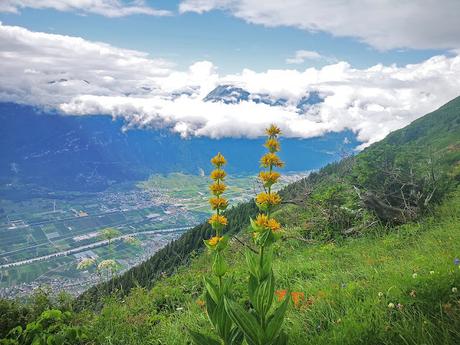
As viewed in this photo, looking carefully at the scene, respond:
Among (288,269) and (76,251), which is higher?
(288,269)

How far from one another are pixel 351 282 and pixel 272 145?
317cm

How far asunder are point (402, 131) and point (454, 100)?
25.7 metres

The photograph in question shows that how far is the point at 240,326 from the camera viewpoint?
3.96 meters

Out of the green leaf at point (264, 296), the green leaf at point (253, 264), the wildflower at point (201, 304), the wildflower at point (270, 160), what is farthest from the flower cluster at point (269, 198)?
the wildflower at point (201, 304)

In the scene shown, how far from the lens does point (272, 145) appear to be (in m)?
4.51

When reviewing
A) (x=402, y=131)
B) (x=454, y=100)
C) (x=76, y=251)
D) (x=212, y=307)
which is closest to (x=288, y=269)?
(x=212, y=307)

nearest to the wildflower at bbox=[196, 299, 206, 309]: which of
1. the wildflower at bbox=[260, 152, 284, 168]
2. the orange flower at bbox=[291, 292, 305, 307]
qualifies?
the orange flower at bbox=[291, 292, 305, 307]

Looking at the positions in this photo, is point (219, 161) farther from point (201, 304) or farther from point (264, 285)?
point (201, 304)

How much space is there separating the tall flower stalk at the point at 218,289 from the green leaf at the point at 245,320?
220 mm

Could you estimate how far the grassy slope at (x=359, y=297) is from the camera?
4477 mm

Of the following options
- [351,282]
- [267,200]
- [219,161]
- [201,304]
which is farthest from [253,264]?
[201,304]

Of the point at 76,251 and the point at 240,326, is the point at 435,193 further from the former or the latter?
Answer: the point at 76,251

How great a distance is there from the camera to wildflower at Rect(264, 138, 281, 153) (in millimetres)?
4492

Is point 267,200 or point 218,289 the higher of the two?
point 267,200
